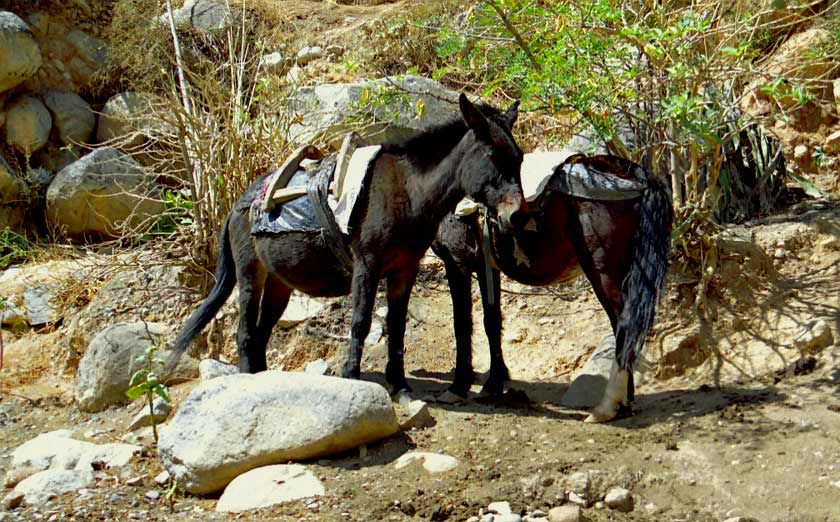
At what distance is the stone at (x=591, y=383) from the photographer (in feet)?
20.9

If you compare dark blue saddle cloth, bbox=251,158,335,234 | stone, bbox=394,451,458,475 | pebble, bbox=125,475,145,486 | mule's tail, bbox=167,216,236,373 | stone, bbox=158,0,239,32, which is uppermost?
stone, bbox=158,0,239,32

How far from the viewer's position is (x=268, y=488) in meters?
4.77

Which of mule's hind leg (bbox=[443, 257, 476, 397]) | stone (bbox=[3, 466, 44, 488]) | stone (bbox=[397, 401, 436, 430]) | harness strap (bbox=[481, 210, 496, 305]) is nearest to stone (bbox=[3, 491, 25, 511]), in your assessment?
stone (bbox=[3, 466, 44, 488])

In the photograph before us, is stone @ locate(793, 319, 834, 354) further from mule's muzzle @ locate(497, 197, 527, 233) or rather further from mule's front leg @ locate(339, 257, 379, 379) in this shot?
mule's front leg @ locate(339, 257, 379, 379)

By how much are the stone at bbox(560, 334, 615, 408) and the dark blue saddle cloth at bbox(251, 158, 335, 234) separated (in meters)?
2.07

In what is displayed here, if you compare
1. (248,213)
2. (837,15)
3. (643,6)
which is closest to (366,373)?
(248,213)

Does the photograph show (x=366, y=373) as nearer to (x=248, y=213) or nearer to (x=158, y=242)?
(x=248, y=213)

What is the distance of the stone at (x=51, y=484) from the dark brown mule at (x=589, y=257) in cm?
249

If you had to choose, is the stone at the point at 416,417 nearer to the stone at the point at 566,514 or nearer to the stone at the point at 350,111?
the stone at the point at 566,514

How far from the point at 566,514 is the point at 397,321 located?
2.34m

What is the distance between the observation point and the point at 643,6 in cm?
688

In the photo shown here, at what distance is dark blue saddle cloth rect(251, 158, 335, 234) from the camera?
251 inches

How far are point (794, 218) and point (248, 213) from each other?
430cm

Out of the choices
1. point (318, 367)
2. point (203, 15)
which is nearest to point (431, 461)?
point (318, 367)
